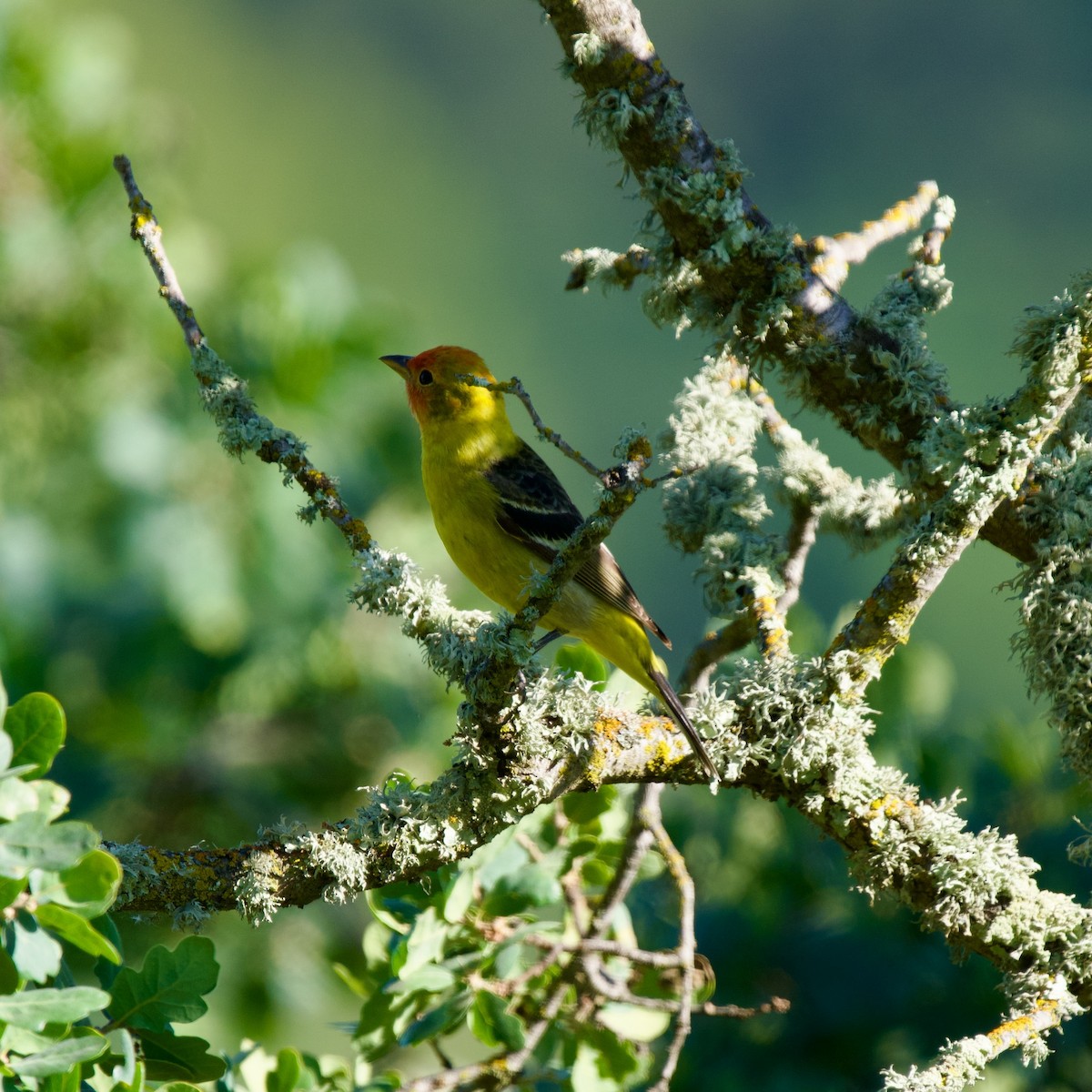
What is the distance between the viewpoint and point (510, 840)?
2.89 m

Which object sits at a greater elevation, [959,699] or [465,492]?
[959,699]

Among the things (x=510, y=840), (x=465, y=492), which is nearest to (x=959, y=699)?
(x=465, y=492)

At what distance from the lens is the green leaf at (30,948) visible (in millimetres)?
1830

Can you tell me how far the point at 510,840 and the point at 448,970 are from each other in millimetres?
321

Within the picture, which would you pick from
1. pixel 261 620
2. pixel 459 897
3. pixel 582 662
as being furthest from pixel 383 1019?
pixel 261 620

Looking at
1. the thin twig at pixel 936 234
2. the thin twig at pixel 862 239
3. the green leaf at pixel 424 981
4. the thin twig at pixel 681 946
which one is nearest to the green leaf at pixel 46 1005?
the green leaf at pixel 424 981

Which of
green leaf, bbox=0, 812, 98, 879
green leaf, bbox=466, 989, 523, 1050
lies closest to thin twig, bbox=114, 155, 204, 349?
green leaf, bbox=0, 812, 98, 879

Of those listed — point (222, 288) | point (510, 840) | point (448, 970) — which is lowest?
point (448, 970)

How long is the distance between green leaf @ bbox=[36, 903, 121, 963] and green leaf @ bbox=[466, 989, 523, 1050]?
1.13 metres

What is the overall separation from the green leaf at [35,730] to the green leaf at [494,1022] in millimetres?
1278

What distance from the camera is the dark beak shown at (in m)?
4.84

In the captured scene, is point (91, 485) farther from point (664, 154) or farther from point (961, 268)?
point (961, 268)

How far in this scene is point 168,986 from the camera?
211 centimetres

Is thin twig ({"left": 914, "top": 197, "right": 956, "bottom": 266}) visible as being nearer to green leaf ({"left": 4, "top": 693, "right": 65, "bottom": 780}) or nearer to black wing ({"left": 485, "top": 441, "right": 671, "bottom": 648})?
black wing ({"left": 485, "top": 441, "right": 671, "bottom": 648})
